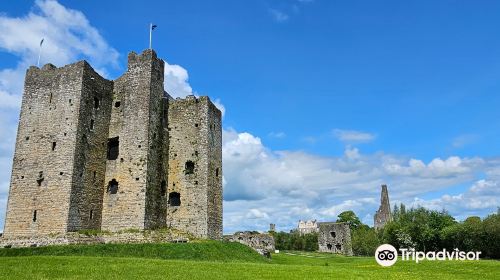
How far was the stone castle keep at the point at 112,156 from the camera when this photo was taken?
32.0 meters

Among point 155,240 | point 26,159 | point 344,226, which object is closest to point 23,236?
point 26,159

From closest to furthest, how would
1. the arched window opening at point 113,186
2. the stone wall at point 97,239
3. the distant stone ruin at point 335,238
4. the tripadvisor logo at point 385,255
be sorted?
the tripadvisor logo at point 385,255, the stone wall at point 97,239, the arched window opening at point 113,186, the distant stone ruin at point 335,238

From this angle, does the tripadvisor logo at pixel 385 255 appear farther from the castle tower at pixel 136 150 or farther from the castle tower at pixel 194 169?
the castle tower at pixel 136 150

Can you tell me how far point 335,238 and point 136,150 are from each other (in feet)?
143

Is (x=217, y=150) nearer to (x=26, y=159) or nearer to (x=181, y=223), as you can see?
(x=181, y=223)

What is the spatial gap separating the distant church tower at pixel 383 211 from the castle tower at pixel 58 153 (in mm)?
87198

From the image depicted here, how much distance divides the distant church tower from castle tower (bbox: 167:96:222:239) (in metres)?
79.3

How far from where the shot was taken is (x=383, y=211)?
109m

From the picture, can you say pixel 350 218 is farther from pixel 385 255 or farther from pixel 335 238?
pixel 385 255

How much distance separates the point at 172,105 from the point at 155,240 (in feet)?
40.1

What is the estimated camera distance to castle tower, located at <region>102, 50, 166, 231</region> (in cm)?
3306

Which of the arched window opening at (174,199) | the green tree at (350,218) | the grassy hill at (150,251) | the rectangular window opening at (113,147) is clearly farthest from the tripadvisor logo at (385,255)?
the green tree at (350,218)

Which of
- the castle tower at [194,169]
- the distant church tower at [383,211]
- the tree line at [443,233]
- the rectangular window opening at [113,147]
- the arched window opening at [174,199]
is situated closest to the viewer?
the rectangular window opening at [113,147]

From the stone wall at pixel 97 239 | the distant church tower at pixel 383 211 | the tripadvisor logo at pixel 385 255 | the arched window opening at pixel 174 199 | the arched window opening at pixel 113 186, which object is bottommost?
the tripadvisor logo at pixel 385 255
